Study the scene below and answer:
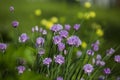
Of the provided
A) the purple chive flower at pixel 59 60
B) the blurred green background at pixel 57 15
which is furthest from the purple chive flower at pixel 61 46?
the blurred green background at pixel 57 15

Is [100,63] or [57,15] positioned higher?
[100,63]

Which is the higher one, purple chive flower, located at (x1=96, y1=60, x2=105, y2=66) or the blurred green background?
purple chive flower, located at (x1=96, y1=60, x2=105, y2=66)

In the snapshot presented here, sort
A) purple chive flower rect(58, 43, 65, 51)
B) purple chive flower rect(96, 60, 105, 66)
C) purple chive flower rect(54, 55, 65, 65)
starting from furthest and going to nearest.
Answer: purple chive flower rect(96, 60, 105, 66) < purple chive flower rect(58, 43, 65, 51) < purple chive flower rect(54, 55, 65, 65)

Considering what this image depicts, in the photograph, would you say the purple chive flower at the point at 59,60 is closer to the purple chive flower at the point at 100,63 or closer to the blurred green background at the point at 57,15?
the purple chive flower at the point at 100,63

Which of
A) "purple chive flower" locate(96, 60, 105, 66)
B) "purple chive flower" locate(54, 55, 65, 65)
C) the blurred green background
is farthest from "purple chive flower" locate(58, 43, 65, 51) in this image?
the blurred green background

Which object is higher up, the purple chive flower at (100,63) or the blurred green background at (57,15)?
the purple chive flower at (100,63)

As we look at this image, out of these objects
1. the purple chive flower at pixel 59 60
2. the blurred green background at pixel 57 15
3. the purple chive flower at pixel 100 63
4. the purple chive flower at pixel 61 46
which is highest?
the purple chive flower at pixel 61 46

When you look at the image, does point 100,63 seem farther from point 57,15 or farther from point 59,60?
point 57,15

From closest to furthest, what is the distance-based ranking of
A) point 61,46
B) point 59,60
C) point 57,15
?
1. point 59,60
2. point 61,46
3. point 57,15

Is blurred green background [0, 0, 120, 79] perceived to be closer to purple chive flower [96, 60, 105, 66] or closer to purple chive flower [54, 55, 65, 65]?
purple chive flower [96, 60, 105, 66]

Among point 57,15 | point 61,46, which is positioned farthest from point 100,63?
point 57,15

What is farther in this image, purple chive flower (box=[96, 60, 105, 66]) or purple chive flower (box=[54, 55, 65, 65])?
purple chive flower (box=[96, 60, 105, 66])

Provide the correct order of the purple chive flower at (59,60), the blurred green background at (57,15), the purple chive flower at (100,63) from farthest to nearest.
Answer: the blurred green background at (57,15), the purple chive flower at (100,63), the purple chive flower at (59,60)
